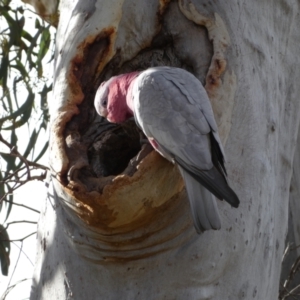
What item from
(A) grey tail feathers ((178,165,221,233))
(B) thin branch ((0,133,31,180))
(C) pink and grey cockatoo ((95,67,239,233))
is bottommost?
(A) grey tail feathers ((178,165,221,233))

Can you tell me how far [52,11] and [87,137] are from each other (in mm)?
1117

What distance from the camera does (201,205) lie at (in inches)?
56.0

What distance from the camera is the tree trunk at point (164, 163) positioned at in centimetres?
154

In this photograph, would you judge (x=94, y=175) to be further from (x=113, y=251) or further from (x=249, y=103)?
(x=249, y=103)

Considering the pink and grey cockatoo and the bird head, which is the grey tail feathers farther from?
the bird head

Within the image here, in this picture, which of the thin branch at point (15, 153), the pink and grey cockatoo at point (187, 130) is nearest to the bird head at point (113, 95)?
the pink and grey cockatoo at point (187, 130)

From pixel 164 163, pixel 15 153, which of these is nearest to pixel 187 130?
pixel 164 163

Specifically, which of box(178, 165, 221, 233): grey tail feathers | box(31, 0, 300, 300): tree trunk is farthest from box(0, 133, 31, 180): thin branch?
box(178, 165, 221, 233): grey tail feathers

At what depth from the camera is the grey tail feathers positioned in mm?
1408

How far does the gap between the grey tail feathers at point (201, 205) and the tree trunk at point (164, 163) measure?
0.25 ft

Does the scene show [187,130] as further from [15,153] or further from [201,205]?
[15,153]

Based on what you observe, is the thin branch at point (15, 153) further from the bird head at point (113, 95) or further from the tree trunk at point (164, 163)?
the bird head at point (113, 95)

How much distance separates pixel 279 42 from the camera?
1.92 metres

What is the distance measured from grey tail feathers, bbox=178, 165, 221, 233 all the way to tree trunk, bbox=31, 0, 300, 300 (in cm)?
8
